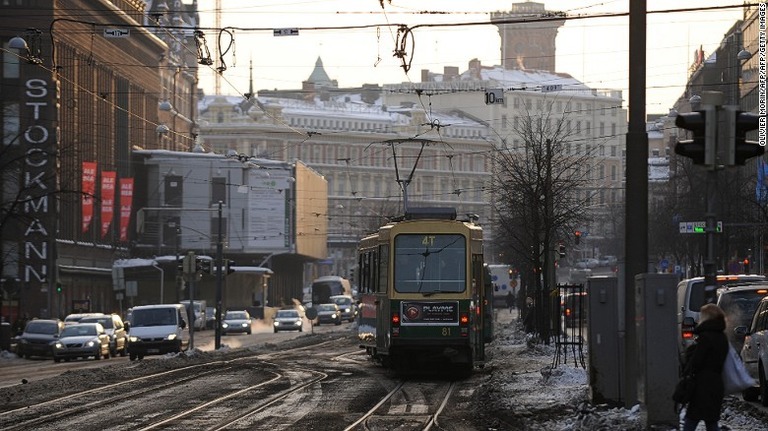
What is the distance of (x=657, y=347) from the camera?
59.1 feet

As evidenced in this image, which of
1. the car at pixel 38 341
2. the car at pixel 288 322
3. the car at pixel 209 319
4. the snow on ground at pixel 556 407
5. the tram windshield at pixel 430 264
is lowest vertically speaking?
the car at pixel 209 319

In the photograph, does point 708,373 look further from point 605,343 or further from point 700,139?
point 605,343

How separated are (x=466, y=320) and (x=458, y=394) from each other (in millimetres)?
3918

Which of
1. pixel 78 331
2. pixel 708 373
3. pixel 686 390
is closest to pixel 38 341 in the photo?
pixel 78 331

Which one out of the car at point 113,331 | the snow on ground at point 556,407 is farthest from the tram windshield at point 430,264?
the car at point 113,331

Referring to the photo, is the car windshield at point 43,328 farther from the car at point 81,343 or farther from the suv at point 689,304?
the suv at point 689,304

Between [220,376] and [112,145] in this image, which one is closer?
[220,376]

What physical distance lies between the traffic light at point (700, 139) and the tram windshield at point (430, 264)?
54.1 feet

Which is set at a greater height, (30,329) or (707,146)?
(707,146)

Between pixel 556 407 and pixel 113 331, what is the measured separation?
3653 cm

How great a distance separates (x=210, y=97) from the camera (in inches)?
7657

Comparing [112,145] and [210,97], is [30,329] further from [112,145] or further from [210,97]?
[210,97]

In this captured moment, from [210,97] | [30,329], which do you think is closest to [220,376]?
[30,329]

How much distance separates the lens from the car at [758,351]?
23281mm
